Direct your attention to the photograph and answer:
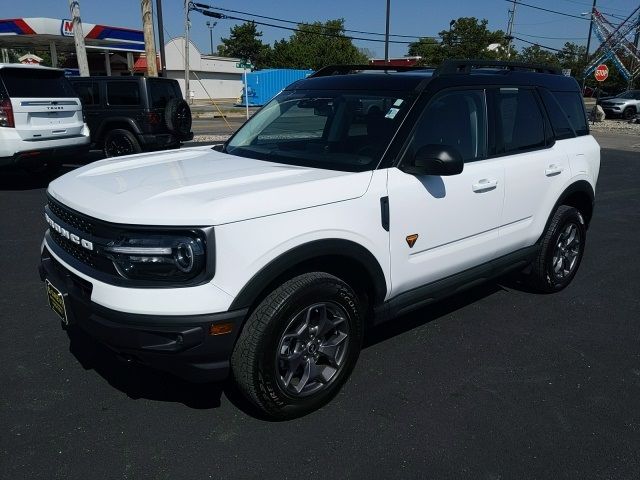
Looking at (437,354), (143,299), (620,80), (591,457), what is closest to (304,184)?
(143,299)

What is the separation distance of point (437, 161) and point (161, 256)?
1549 mm

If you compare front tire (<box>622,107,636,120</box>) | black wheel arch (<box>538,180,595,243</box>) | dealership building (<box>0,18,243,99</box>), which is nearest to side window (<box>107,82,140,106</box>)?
dealership building (<box>0,18,243,99</box>)

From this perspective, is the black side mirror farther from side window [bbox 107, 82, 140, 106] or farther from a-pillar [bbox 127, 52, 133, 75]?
a-pillar [bbox 127, 52, 133, 75]

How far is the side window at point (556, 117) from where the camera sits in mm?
4324

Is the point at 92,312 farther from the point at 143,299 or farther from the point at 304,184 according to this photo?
the point at 304,184

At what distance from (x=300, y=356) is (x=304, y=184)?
900mm

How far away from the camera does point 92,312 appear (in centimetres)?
252

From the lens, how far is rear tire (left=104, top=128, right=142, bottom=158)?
1077cm

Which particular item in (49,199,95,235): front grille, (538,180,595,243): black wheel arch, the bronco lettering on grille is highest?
(49,199,95,235): front grille

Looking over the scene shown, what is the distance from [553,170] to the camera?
4.23 m

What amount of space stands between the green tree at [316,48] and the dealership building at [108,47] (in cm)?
526

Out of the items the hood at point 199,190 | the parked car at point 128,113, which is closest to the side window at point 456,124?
the hood at point 199,190

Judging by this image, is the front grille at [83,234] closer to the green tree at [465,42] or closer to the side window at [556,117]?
the side window at [556,117]

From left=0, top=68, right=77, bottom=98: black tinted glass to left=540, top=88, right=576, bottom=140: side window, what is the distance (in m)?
7.40
